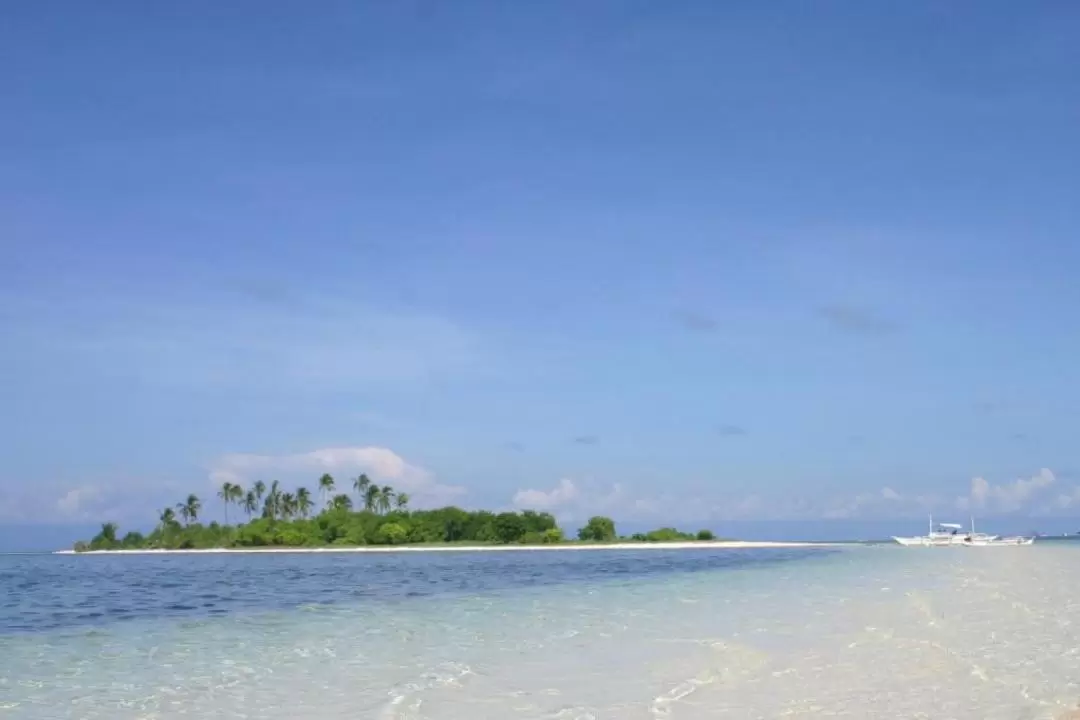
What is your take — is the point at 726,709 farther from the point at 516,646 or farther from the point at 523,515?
the point at 523,515

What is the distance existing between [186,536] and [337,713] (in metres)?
166

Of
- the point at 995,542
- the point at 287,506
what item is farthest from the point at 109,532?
the point at 995,542

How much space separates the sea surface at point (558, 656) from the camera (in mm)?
13977

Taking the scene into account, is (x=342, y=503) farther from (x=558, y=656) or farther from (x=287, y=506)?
(x=558, y=656)

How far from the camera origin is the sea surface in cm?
1398

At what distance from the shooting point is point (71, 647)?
22.9 metres

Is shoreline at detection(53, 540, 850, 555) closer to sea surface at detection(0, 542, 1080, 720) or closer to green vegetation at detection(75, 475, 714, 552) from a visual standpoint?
green vegetation at detection(75, 475, 714, 552)

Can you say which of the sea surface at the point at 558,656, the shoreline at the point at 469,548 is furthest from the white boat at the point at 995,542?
the sea surface at the point at 558,656

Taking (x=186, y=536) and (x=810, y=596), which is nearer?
(x=810, y=596)

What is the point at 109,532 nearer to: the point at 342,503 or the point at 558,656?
the point at 342,503

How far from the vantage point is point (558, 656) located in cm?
1931

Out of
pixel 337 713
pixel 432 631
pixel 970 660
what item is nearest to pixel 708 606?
pixel 432 631

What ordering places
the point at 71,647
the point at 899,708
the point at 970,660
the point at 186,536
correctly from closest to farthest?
the point at 899,708
the point at 970,660
the point at 71,647
the point at 186,536

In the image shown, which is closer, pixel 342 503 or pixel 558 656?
pixel 558 656
